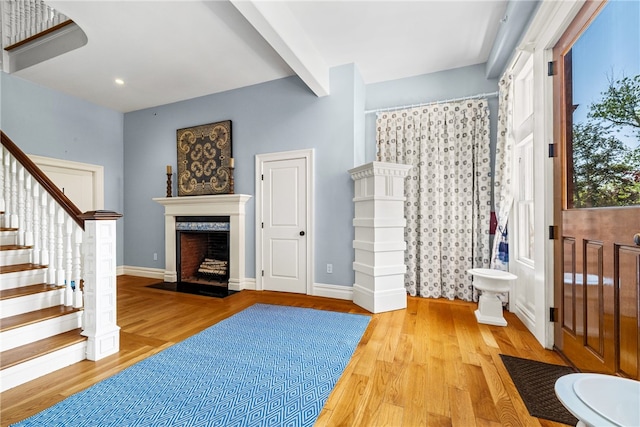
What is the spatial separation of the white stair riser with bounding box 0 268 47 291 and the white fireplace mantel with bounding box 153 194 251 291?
2.04m

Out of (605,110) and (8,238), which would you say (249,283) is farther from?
(605,110)

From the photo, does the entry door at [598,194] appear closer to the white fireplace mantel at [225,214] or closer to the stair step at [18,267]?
the white fireplace mantel at [225,214]

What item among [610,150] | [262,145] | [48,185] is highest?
[262,145]

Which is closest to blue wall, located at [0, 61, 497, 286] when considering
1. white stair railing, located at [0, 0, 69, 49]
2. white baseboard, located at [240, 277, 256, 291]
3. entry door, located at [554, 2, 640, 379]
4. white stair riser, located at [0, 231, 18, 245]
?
white baseboard, located at [240, 277, 256, 291]

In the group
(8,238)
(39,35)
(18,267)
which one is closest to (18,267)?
(18,267)

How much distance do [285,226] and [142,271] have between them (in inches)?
119

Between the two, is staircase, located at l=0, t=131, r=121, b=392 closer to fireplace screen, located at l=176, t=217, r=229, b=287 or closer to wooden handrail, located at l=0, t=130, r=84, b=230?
wooden handrail, located at l=0, t=130, r=84, b=230

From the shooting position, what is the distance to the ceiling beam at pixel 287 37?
7.40ft

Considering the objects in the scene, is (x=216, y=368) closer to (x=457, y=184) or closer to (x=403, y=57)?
(x=457, y=184)

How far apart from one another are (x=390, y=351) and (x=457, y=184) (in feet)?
7.55

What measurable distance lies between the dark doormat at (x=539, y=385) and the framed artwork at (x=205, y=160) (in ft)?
12.5

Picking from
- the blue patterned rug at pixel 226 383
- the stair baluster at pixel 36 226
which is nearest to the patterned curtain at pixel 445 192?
the blue patterned rug at pixel 226 383

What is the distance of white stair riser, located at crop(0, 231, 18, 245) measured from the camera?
2.59 metres

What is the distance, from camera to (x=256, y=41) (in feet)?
9.98
